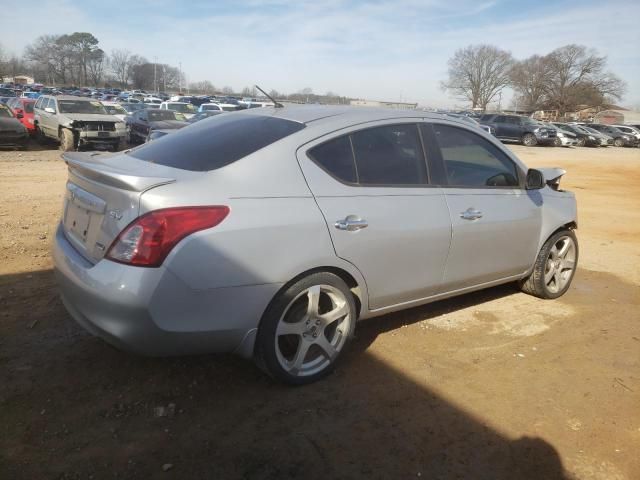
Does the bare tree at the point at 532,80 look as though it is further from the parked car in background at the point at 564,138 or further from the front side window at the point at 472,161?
the front side window at the point at 472,161

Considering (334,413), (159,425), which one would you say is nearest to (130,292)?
(159,425)

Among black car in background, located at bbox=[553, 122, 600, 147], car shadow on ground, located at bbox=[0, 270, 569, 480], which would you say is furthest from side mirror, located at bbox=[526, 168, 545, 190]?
black car in background, located at bbox=[553, 122, 600, 147]

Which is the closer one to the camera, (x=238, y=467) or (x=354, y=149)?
(x=238, y=467)

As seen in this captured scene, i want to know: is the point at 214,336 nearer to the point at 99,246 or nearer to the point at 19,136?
the point at 99,246

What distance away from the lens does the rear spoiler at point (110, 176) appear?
8.37 ft

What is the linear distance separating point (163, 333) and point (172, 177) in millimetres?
805

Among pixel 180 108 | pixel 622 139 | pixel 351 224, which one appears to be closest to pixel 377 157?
pixel 351 224

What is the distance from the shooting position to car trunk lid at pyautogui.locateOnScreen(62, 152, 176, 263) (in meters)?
2.56

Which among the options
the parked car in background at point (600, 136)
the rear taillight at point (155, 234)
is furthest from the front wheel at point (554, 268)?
the parked car in background at point (600, 136)

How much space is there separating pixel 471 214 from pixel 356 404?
1.62 metres

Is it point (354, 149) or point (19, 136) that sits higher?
point (354, 149)

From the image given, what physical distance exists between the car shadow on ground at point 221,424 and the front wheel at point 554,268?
6.64ft

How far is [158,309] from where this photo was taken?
8.17 ft

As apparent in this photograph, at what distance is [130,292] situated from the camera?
96.8 inches
